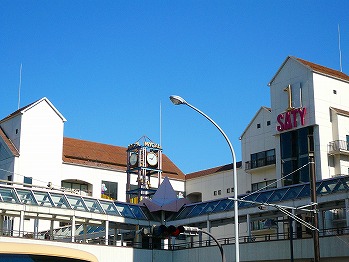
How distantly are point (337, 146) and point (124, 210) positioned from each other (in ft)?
70.0

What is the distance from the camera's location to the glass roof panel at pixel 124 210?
5859cm

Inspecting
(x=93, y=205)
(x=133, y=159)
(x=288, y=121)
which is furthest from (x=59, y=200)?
(x=288, y=121)

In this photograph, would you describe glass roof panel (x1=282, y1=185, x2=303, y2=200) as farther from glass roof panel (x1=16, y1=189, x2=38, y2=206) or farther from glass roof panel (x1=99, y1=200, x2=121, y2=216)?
glass roof panel (x1=16, y1=189, x2=38, y2=206)

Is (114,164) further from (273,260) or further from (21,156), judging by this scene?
(273,260)

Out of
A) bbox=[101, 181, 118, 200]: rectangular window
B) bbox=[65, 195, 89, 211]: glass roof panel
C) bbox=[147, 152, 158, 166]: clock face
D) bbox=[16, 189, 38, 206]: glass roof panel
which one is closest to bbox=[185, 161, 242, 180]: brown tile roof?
bbox=[147, 152, 158, 166]: clock face

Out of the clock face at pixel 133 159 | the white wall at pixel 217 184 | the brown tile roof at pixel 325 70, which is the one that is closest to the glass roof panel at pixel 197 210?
the white wall at pixel 217 184

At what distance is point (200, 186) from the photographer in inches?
3327

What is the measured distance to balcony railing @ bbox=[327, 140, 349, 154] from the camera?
62256 mm

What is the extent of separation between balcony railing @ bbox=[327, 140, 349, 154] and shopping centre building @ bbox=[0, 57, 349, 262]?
101 mm

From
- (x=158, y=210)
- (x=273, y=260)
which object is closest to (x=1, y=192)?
(x=158, y=210)

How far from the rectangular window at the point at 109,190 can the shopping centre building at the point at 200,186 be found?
17 centimetres

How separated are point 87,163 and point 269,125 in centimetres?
2352

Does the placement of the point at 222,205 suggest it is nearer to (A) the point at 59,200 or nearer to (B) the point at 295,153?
(B) the point at 295,153

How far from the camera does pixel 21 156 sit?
72625 millimetres
